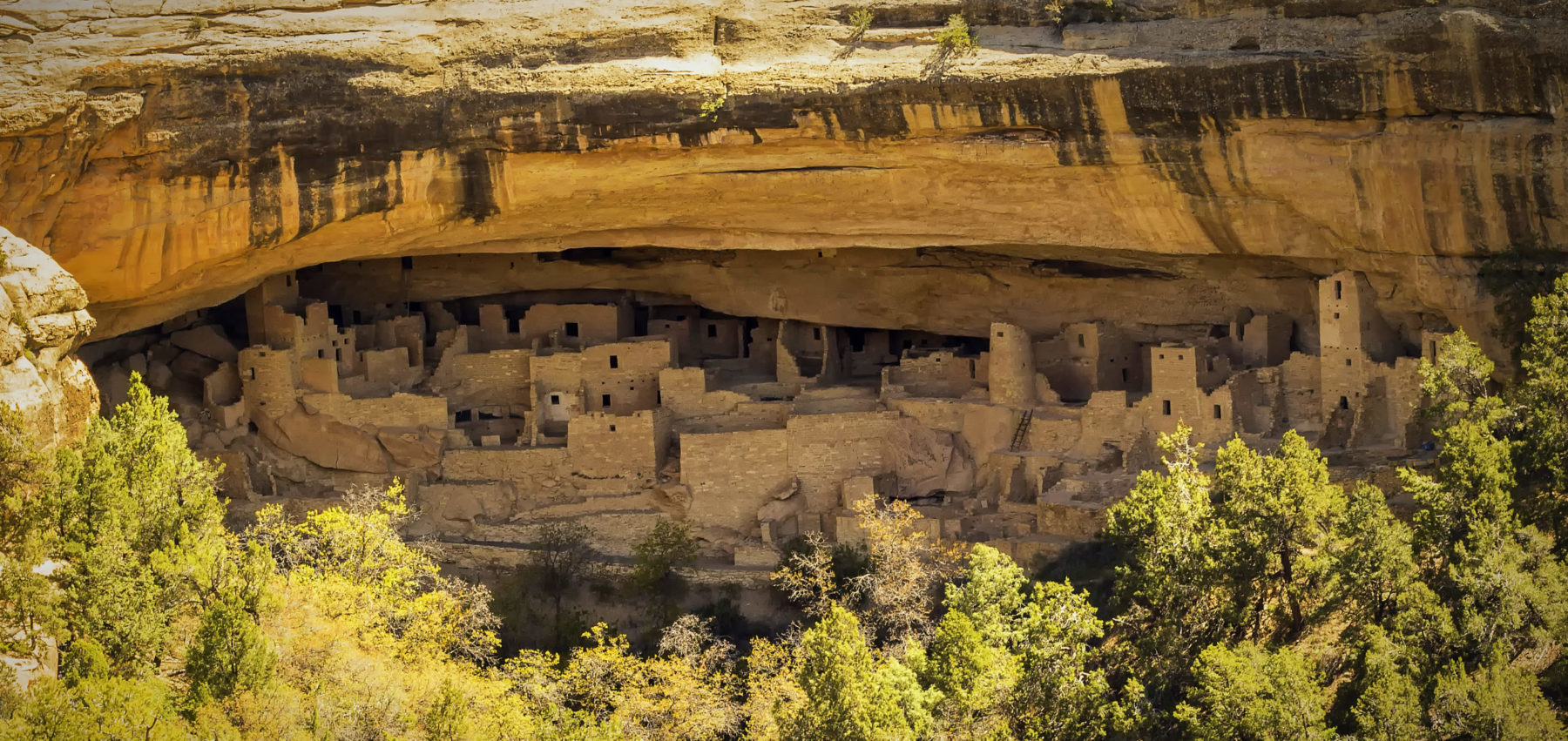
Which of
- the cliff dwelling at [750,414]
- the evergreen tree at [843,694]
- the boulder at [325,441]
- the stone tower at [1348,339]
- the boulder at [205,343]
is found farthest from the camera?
the boulder at [205,343]

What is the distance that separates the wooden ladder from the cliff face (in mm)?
2440

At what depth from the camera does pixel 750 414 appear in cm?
2666

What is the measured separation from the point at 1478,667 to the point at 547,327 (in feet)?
47.7

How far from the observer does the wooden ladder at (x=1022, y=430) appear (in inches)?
1005

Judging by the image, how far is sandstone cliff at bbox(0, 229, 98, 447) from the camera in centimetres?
1634

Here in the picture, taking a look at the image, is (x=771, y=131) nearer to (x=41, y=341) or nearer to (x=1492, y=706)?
(x=41, y=341)

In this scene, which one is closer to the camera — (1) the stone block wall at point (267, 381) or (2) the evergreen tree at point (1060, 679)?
(2) the evergreen tree at point (1060, 679)

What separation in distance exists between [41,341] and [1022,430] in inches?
518

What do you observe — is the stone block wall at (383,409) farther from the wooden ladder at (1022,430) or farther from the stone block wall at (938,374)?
the wooden ladder at (1022,430)

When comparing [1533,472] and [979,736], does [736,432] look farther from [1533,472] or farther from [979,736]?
[1533,472]

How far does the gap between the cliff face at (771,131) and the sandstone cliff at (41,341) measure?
332 centimetres

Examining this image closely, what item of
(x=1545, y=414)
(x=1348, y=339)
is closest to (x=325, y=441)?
(x=1348, y=339)

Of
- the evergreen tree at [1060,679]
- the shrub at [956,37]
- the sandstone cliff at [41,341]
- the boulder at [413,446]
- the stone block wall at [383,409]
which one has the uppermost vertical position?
the shrub at [956,37]

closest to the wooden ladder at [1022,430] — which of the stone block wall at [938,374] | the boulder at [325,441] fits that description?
the stone block wall at [938,374]
